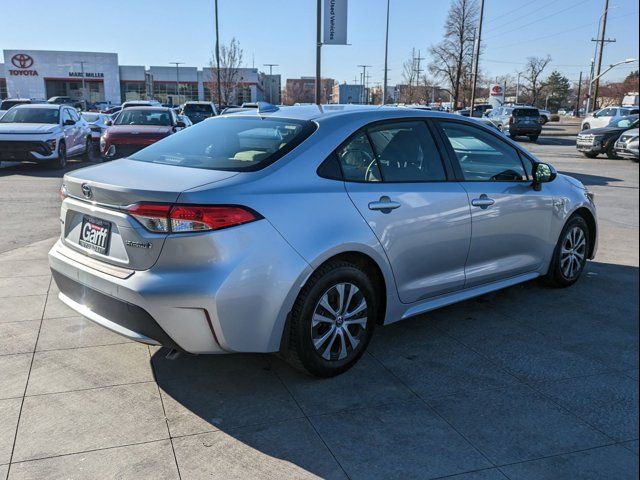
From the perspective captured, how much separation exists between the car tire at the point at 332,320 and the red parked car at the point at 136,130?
11.1m

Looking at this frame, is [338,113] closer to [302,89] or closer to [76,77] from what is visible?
[76,77]

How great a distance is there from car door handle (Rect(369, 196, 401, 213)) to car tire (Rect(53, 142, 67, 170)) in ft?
43.5

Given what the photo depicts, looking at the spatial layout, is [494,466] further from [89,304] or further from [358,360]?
[89,304]

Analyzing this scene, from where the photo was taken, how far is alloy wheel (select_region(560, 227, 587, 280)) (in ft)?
17.3

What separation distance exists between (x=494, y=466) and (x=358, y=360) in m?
1.22

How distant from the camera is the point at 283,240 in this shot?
10.4 feet

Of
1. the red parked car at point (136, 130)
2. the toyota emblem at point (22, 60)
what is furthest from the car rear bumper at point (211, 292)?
the toyota emblem at point (22, 60)

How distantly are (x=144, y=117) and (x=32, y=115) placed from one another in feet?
9.32

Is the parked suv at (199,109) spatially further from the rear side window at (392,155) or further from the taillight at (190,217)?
the taillight at (190,217)

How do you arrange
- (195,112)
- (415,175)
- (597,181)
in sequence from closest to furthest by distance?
(415,175), (597,181), (195,112)

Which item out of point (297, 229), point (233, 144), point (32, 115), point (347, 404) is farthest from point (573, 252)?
point (32, 115)

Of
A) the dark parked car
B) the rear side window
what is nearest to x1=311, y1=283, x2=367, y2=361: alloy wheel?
the rear side window

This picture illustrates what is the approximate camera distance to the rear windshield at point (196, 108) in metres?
28.4

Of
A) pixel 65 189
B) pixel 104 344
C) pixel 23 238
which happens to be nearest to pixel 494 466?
pixel 104 344
